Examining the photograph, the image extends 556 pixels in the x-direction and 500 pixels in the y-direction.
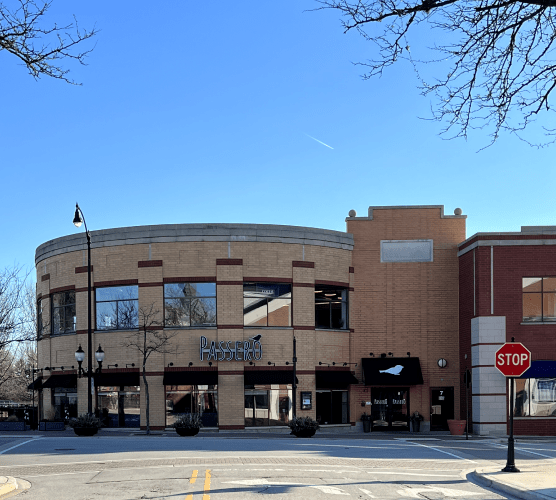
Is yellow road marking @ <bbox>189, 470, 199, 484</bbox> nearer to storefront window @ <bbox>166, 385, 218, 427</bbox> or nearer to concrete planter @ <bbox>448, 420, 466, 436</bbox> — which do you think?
storefront window @ <bbox>166, 385, 218, 427</bbox>

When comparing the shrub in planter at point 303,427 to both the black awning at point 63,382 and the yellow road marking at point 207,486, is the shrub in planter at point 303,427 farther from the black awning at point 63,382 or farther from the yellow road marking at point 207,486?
the yellow road marking at point 207,486

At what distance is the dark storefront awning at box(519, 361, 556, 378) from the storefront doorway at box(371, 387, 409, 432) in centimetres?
672

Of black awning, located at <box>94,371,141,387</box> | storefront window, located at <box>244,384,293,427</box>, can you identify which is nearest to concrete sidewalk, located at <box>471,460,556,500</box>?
storefront window, located at <box>244,384,293,427</box>

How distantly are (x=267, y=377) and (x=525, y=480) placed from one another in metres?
22.6

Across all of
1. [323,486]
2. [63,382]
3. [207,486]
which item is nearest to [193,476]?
[207,486]

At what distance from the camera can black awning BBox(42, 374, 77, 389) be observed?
133 feet

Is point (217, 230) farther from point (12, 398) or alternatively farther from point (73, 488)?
point (12, 398)

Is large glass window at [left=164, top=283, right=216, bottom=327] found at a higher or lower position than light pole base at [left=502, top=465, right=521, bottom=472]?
higher

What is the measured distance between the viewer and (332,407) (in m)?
40.6

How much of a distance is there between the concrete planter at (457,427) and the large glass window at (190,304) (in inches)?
488

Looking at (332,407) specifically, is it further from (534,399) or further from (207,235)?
(207,235)

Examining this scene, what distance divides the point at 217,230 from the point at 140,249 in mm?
3953

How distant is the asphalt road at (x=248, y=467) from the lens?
49.7 feet

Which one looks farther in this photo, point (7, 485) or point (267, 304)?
point (267, 304)
